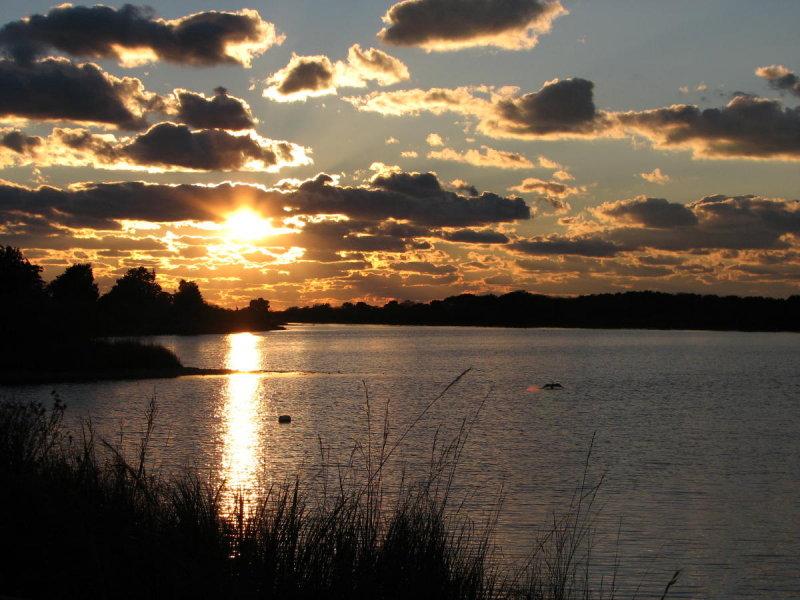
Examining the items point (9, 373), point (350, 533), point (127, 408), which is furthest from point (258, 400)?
point (350, 533)

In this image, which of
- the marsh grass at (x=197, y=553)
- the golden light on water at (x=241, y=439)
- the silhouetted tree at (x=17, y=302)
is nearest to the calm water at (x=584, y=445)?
the golden light on water at (x=241, y=439)

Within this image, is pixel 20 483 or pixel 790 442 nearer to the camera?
pixel 20 483

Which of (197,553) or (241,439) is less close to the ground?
(197,553)

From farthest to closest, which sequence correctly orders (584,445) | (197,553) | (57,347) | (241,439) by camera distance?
(57,347), (241,439), (584,445), (197,553)

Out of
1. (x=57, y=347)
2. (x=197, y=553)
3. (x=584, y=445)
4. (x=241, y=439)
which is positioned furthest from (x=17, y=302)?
(x=197, y=553)

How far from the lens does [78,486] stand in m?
10.8

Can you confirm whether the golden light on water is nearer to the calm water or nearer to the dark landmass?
the calm water

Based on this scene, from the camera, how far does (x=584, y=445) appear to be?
29375mm

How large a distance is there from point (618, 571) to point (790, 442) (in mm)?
20773

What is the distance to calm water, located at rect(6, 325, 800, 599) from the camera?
1532 centimetres

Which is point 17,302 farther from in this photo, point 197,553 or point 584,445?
point 197,553

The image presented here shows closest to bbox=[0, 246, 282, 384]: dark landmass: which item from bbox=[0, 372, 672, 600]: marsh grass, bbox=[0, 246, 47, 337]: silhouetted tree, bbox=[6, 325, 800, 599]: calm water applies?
bbox=[0, 246, 47, 337]: silhouetted tree

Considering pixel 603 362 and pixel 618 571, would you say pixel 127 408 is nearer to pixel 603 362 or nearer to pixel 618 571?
pixel 618 571

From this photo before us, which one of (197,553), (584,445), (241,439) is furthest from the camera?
(241,439)
